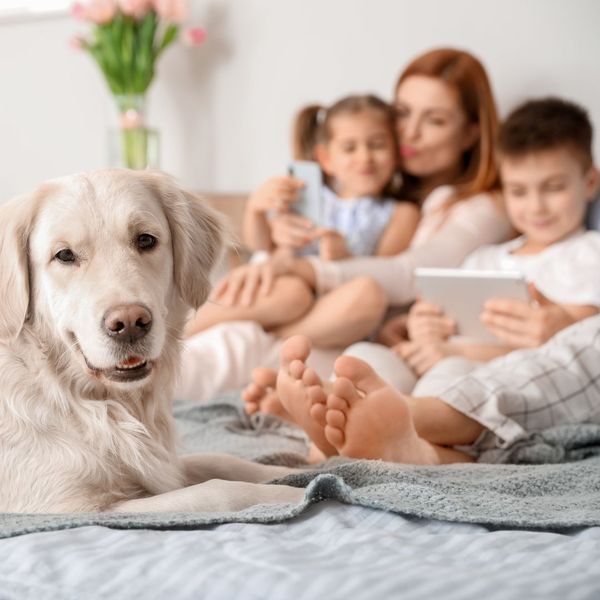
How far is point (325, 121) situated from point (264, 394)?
1213 millimetres

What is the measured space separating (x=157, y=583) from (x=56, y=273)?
1.72 feet

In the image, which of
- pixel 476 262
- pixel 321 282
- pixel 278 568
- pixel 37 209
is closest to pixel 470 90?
pixel 476 262

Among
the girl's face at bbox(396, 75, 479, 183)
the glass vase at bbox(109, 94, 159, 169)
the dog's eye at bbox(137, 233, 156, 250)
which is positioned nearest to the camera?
the dog's eye at bbox(137, 233, 156, 250)

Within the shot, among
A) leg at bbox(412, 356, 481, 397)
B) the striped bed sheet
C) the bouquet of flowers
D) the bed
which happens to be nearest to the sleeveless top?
leg at bbox(412, 356, 481, 397)

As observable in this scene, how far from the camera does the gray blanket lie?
1.08 metres

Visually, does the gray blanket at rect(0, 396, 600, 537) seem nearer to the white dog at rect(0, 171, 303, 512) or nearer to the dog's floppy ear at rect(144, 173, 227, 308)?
the white dog at rect(0, 171, 303, 512)

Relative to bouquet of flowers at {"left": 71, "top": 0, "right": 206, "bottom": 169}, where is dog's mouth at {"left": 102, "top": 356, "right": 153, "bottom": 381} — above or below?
below

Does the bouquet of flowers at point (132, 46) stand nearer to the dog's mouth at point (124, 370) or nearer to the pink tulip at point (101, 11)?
the pink tulip at point (101, 11)

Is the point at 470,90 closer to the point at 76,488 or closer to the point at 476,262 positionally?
the point at 476,262

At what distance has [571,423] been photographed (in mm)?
1682

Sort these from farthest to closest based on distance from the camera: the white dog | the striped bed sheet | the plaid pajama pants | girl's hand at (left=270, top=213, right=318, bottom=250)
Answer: girl's hand at (left=270, top=213, right=318, bottom=250)
the plaid pajama pants
the white dog
the striped bed sheet

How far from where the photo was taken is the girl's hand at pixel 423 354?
81.0 inches

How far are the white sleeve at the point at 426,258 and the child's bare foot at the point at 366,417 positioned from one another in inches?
37.7

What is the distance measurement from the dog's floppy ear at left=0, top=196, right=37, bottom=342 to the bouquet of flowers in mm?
1899
